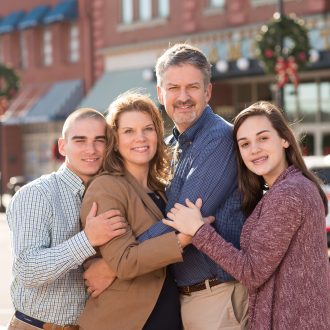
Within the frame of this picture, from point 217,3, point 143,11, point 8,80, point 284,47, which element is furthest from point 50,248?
point 143,11

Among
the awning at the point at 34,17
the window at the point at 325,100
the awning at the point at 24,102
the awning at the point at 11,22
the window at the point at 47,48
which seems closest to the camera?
Result: the window at the point at 325,100

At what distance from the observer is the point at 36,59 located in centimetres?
3244

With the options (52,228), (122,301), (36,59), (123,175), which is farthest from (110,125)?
(36,59)

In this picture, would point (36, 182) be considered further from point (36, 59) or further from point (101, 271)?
point (36, 59)

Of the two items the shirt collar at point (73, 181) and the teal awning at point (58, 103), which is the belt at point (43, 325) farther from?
the teal awning at point (58, 103)

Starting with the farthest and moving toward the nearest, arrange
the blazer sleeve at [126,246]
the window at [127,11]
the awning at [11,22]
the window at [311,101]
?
the awning at [11,22] < the window at [127,11] < the window at [311,101] < the blazer sleeve at [126,246]

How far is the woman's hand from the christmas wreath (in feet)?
46.2

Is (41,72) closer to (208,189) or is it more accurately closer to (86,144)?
(86,144)

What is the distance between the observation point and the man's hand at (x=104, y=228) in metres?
3.49

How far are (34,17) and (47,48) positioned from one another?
1529mm

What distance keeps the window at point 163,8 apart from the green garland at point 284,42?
8859 mm

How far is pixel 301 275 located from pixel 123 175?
3.27 feet

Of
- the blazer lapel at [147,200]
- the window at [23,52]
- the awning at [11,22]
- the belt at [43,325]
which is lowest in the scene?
the belt at [43,325]

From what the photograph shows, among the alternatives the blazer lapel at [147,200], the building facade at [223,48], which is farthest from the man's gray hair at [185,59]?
the building facade at [223,48]
